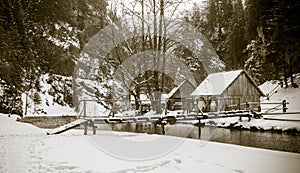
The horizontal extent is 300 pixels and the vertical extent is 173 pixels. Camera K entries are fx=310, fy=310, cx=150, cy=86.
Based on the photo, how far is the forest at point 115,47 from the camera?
223 inches

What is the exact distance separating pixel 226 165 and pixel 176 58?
6.82 m

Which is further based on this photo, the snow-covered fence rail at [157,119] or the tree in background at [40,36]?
the tree in background at [40,36]

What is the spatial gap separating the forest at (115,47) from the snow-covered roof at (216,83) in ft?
1.42

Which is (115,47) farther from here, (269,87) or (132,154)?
(132,154)

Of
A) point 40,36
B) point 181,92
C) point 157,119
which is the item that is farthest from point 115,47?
point 181,92

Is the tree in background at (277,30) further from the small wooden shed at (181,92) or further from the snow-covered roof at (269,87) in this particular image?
the small wooden shed at (181,92)

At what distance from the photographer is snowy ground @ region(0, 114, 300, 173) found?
2.44m

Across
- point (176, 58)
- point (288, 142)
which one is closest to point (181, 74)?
point (176, 58)

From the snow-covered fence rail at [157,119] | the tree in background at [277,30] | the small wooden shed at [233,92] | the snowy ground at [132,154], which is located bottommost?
the snowy ground at [132,154]

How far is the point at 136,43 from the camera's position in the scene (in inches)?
→ 333

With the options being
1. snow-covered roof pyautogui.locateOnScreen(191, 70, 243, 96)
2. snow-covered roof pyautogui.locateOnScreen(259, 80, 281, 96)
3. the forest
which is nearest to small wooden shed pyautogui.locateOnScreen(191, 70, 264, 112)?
snow-covered roof pyautogui.locateOnScreen(191, 70, 243, 96)

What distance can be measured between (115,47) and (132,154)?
591 centimetres

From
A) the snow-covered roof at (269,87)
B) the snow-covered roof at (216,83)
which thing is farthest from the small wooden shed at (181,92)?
the snow-covered roof at (269,87)

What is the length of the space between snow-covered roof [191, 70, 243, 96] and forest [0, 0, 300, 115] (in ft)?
1.42
